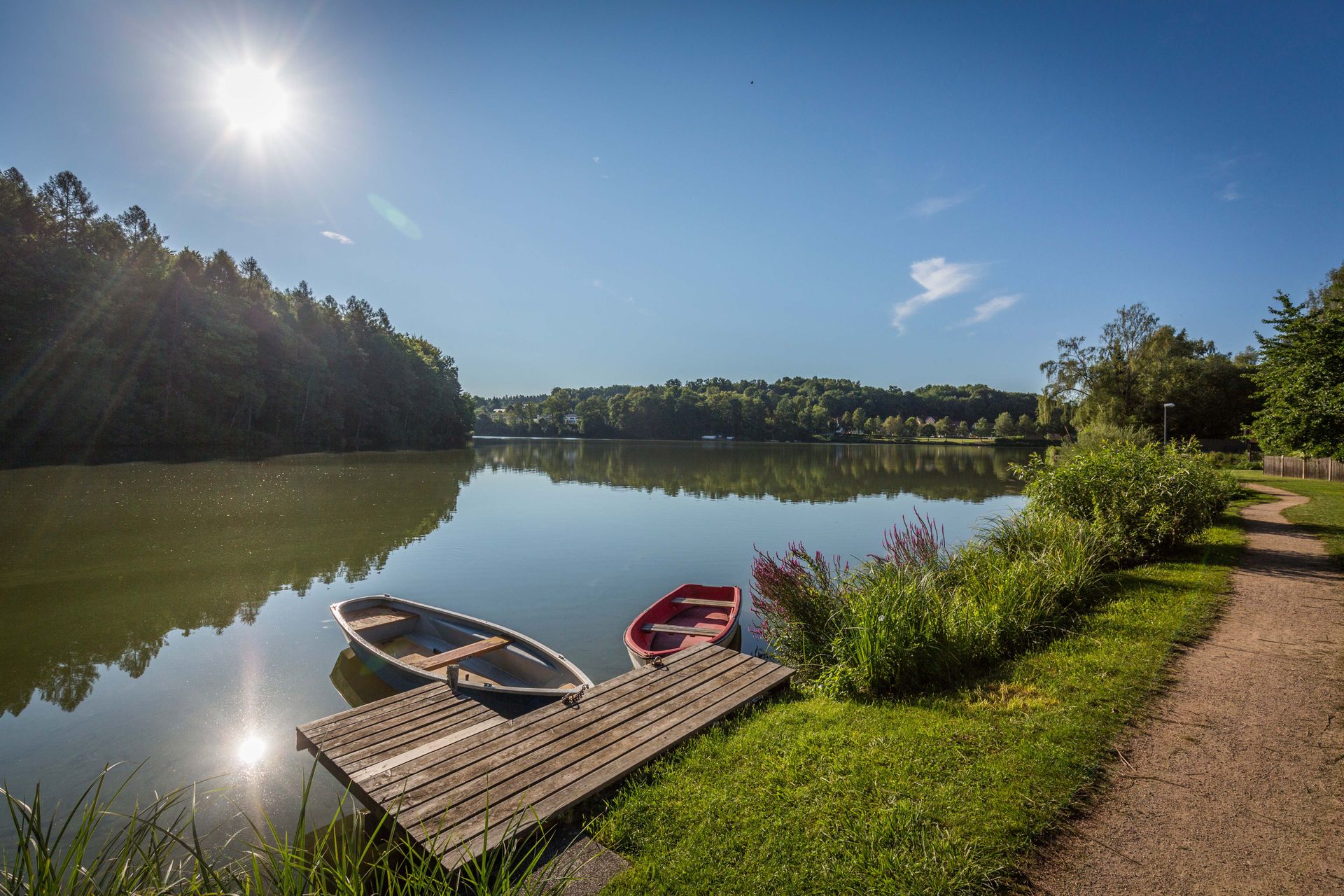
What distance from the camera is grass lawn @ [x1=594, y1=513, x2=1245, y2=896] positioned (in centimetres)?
321

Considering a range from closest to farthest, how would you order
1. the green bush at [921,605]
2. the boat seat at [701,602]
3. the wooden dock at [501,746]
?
the wooden dock at [501,746] → the green bush at [921,605] → the boat seat at [701,602]

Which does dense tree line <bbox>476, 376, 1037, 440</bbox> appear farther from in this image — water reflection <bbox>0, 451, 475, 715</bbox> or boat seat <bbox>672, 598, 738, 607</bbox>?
boat seat <bbox>672, 598, 738, 607</bbox>

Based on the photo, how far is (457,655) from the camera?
7.25m

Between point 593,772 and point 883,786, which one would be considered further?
point 593,772

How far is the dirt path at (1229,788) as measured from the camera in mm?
3061

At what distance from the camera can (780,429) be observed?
117812 mm

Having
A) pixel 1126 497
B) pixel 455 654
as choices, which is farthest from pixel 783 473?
pixel 455 654

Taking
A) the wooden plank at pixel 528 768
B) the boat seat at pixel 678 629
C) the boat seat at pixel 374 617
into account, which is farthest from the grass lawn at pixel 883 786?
the boat seat at pixel 374 617

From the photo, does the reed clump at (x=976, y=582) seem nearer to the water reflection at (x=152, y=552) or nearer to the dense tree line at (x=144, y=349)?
the water reflection at (x=152, y=552)

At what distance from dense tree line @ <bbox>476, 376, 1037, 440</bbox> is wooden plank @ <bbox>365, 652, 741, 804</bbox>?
113 metres

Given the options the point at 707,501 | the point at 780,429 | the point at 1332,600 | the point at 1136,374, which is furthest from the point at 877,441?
the point at 1332,600

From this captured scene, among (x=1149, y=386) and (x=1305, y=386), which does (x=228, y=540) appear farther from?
(x=1149, y=386)

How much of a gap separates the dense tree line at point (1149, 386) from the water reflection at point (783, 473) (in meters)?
6.79

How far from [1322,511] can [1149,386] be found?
109ft
